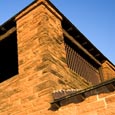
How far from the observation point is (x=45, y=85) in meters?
5.37

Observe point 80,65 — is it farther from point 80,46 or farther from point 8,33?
point 8,33

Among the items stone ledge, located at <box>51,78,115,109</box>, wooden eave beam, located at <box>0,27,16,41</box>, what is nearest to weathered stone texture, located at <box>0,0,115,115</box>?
stone ledge, located at <box>51,78,115,109</box>

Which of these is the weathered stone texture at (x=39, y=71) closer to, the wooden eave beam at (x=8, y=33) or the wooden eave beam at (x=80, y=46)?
the wooden eave beam at (x=8, y=33)

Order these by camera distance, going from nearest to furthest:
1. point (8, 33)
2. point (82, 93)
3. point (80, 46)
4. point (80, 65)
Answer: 1. point (82, 93)
2. point (8, 33)
3. point (80, 65)
4. point (80, 46)

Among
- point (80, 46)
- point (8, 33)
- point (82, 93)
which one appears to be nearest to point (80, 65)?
point (80, 46)

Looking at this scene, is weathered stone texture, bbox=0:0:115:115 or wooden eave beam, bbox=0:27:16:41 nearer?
weathered stone texture, bbox=0:0:115:115

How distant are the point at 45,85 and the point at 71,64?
2.09 metres

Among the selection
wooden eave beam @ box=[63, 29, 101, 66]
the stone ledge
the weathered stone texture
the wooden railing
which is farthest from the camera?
wooden eave beam @ box=[63, 29, 101, 66]

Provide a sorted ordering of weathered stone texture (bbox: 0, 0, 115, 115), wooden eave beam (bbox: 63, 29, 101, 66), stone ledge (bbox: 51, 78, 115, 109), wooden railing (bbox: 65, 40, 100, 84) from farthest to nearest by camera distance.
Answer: wooden eave beam (bbox: 63, 29, 101, 66), wooden railing (bbox: 65, 40, 100, 84), weathered stone texture (bbox: 0, 0, 115, 115), stone ledge (bbox: 51, 78, 115, 109)

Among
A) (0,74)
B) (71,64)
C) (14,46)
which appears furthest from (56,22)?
(0,74)

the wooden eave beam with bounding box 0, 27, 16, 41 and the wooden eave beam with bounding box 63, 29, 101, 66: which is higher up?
the wooden eave beam with bounding box 0, 27, 16, 41

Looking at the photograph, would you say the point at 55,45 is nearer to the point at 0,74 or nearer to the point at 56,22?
the point at 56,22

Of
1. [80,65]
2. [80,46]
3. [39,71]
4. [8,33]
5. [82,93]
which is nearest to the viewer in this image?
[82,93]

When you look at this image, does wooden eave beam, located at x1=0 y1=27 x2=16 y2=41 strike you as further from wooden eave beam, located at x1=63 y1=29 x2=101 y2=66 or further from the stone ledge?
the stone ledge
